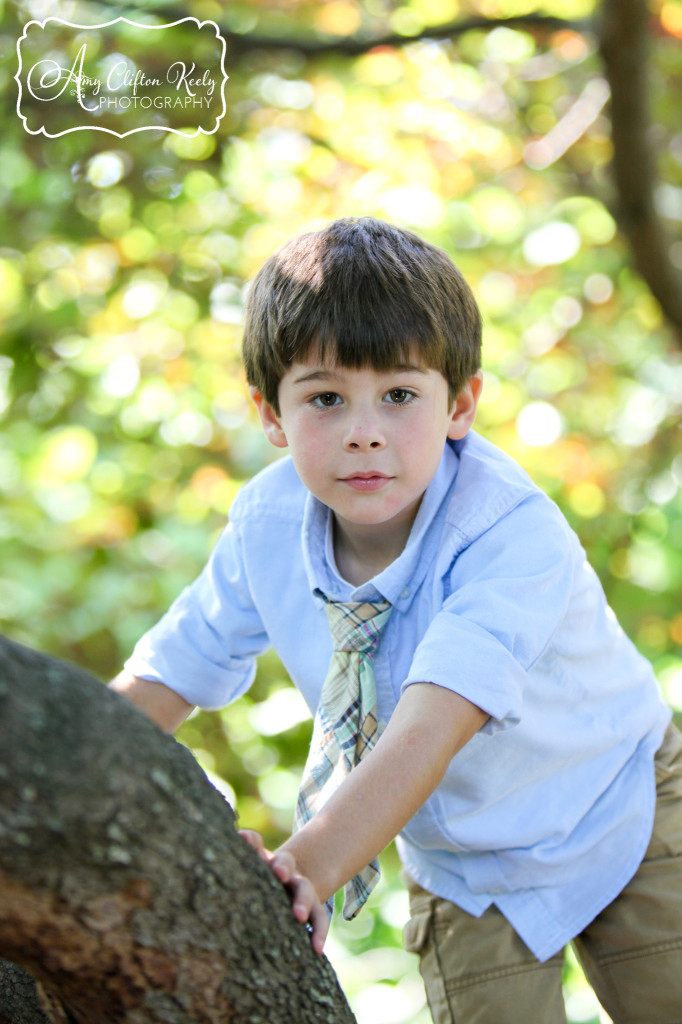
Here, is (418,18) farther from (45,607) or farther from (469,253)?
(45,607)

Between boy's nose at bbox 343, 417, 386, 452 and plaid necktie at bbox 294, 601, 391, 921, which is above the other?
boy's nose at bbox 343, 417, 386, 452

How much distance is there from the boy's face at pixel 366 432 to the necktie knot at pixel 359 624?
13 cm

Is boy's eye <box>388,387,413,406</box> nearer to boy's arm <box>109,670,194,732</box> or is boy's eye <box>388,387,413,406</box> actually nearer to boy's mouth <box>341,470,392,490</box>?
boy's mouth <box>341,470,392,490</box>

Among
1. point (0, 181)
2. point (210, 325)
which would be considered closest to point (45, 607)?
point (210, 325)

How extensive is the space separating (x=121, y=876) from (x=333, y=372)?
2.61 feet

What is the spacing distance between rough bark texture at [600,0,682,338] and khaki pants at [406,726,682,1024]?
185 cm

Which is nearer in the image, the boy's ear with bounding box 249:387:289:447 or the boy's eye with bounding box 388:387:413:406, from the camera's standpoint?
the boy's eye with bounding box 388:387:413:406

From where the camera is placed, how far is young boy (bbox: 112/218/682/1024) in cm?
133

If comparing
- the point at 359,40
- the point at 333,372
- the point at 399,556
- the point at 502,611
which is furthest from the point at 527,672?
the point at 359,40

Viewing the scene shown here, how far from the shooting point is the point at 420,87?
3.75 m

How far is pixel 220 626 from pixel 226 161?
2258 mm

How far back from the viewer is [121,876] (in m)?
0.74

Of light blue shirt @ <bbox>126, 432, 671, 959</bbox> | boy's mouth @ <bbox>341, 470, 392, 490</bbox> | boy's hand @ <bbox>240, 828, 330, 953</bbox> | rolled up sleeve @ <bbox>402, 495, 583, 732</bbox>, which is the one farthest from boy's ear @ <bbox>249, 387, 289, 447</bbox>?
boy's hand @ <bbox>240, 828, 330, 953</bbox>

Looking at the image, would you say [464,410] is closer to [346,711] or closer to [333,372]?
[333,372]
